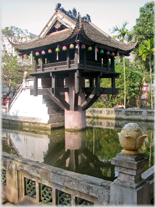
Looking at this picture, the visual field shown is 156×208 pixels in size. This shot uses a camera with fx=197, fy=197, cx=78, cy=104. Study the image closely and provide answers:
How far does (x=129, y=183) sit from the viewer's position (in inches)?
97.2

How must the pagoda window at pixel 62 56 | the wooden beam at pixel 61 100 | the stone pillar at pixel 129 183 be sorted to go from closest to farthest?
the stone pillar at pixel 129 183 < the wooden beam at pixel 61 100 < the pagoda window at pixel 62 56

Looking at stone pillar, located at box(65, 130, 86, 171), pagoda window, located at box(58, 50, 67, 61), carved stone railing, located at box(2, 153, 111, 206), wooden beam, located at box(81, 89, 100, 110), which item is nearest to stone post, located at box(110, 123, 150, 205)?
carved stone railing, located at box(2, 153, 111, 206)

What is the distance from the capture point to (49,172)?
3.13 meters

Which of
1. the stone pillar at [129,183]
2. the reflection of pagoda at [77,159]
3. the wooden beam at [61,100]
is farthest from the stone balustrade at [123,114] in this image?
the stone pillar at [129,183]

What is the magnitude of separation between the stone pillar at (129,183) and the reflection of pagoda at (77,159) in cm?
231

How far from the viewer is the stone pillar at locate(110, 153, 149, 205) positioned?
2.42 m

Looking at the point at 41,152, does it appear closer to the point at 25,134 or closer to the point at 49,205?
the point at 25,134

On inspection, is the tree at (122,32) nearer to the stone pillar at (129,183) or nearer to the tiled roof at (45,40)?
the tiled roof at (45,40)

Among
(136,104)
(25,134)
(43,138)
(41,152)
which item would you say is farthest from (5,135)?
(136,104)

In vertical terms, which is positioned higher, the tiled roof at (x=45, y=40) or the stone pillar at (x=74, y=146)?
the tiled roof at (x=45, y=40)

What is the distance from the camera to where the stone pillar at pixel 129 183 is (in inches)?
95.1

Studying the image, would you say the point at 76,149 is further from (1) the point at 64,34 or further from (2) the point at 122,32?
(2) the point at 122,32

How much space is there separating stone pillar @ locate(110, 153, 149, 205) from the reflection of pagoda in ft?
7.58

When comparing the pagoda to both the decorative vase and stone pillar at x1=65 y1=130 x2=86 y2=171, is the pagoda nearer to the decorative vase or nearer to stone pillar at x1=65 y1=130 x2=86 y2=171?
stone pillar at x1=65 y1=130 x2=86 y2=171
